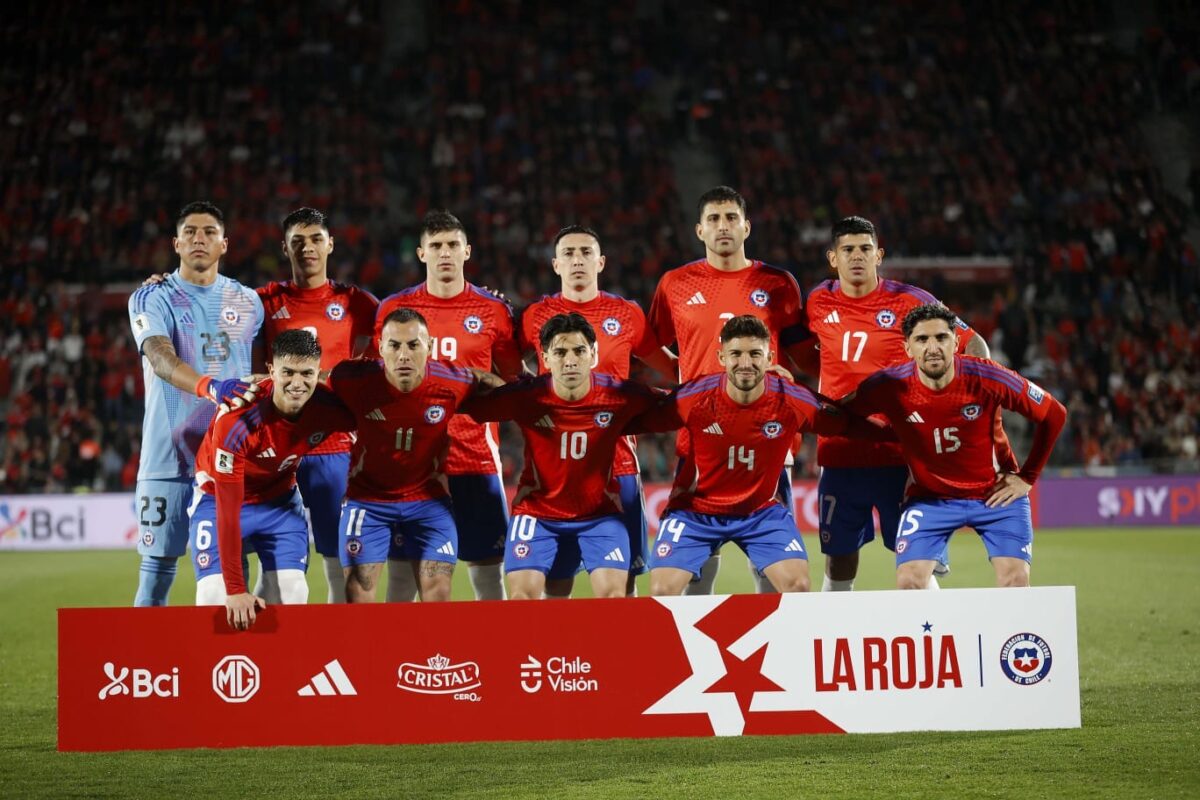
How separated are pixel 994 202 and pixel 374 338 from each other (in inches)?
724

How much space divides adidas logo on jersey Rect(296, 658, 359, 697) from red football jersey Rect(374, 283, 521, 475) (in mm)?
1673

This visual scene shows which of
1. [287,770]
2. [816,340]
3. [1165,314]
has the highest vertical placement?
[1165,314]

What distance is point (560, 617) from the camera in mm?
5637

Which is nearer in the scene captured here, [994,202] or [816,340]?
[816,340]

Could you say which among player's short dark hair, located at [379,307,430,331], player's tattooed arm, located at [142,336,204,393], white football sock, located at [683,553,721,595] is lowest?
white football sock, located at [683,553,721,595]

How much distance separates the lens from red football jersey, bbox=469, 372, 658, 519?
6637 millimetres

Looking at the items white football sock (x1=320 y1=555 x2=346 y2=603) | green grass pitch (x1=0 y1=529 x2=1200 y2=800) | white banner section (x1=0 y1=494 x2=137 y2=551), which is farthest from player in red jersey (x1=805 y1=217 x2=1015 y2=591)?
→ white banner section (x1=0 y1=494 x2=137 y2=551)

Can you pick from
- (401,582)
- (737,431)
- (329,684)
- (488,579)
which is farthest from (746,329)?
(329,684)

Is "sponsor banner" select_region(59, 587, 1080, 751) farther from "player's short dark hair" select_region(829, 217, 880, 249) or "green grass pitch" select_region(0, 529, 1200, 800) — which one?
"player's short dark hair" select_region(829, 217, 880, 249)

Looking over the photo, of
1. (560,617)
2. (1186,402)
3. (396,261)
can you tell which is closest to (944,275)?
(1186,402)

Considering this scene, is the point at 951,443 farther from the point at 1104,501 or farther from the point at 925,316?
the point at 1104,501

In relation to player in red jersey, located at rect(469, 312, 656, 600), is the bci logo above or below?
below

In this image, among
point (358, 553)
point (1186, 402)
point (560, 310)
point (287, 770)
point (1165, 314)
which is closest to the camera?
point (287, 770)

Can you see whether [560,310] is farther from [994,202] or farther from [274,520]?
[994,202]
